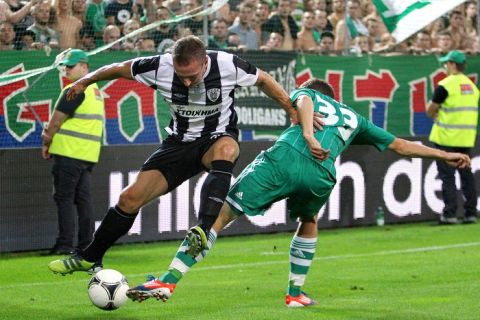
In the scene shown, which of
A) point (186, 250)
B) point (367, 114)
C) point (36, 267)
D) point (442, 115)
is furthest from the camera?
point (367, 114)

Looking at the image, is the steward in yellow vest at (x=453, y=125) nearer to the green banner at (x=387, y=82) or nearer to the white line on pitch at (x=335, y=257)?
the green banner at (x=387, y=82)

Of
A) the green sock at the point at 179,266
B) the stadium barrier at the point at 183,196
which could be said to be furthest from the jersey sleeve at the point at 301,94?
the stadium barrier at the point at 183,196

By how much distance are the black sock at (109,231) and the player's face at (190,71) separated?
1.22 metres

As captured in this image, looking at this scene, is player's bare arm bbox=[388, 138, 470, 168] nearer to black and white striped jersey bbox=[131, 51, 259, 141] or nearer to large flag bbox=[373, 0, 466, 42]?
black and white striped jersey bbox=[131, 51, 259, 141]

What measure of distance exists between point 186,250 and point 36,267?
4.32 metres

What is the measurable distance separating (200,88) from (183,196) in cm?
579

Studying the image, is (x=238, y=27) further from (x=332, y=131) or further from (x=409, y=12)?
(x=332, y=131)

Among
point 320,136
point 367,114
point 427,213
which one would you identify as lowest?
point 427,213

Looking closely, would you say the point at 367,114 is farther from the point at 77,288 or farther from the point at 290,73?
the point at 77,288

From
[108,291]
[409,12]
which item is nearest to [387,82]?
[409,12]

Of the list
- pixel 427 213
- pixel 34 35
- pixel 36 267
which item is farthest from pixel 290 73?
pixel 36 267

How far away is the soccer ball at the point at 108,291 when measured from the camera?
866 centimetres

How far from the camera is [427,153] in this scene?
9.14 metres

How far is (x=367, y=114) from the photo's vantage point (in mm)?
18516
